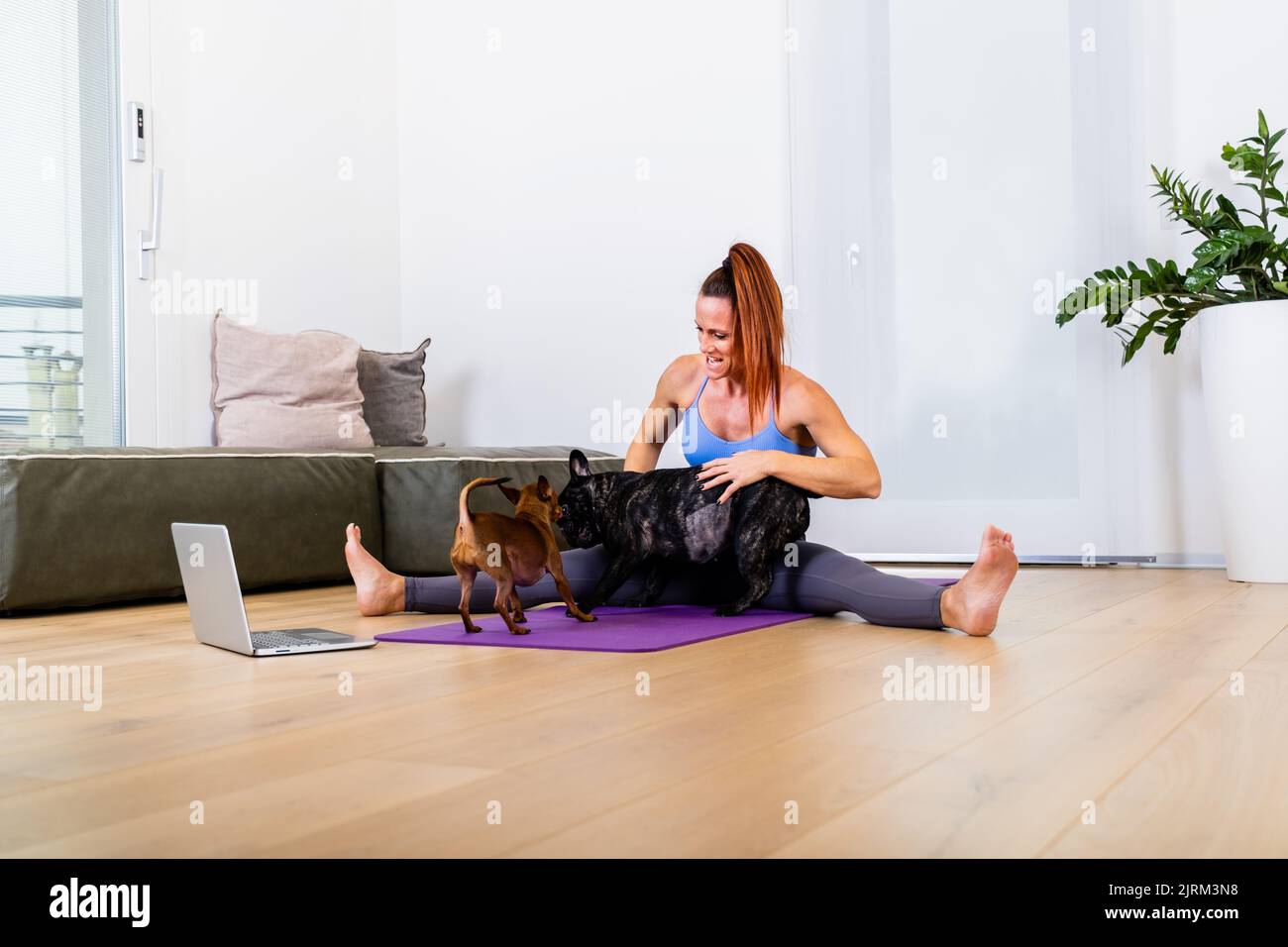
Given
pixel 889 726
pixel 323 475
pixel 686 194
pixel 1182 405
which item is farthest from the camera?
pixel 686 194

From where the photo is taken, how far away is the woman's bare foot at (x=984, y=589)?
2.09 m

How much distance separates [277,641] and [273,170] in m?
2.89

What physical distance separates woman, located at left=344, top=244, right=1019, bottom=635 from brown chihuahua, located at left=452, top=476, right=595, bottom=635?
12.4 inches

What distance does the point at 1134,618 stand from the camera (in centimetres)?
256

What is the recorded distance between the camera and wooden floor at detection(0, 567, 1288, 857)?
101cm

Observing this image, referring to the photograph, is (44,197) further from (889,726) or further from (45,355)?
(889,726)

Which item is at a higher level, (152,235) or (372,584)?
(152,235)

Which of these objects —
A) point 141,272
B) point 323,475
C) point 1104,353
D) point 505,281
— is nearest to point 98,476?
point 323,475

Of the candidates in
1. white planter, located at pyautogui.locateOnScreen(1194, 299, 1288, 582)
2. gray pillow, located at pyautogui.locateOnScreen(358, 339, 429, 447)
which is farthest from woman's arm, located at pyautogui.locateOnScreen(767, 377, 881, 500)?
gray pillow, located at pyautogui.locateOnScreen(358, 339, 429, 447)

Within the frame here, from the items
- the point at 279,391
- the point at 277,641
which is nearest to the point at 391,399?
the point at 279,391

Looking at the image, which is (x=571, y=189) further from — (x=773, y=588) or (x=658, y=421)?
(x=773, y=588)

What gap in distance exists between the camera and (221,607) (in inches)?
86.0

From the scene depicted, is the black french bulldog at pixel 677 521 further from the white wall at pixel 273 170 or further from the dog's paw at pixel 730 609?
the white wall at pixel 273 170

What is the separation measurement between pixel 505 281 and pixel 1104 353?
2.47 metres
